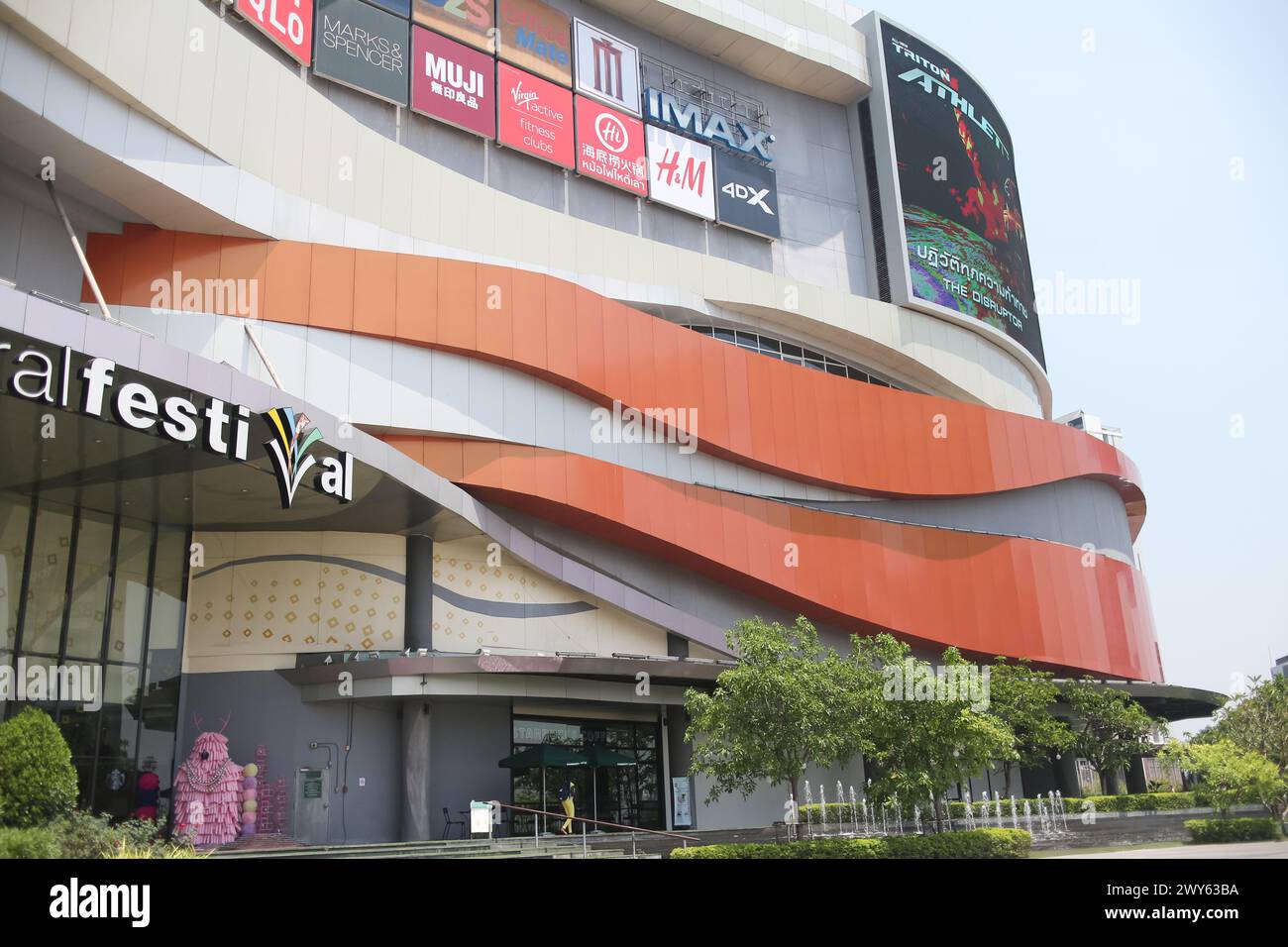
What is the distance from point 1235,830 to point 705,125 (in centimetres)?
3373

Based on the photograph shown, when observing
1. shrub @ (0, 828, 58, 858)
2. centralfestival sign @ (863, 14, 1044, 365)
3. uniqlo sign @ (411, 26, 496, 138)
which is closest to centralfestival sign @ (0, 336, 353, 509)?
shrub @ (0, 828, 58, 858)

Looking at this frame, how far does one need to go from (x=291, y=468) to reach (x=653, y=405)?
1740 cm

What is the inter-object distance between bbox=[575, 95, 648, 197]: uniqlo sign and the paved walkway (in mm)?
Result: 28972

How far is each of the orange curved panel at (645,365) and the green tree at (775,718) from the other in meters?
13.3

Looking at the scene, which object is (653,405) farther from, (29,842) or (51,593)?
(29,842)

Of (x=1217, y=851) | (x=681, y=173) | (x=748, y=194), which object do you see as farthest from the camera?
(x=748, y=194)

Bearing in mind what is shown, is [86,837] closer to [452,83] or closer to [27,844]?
[27,844]

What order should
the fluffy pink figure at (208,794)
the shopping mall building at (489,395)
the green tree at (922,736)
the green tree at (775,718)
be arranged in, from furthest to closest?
the fluffy pink figure at (208,794) < the green tree at (922,736) < the shopping mall building at (489,395) < the green tree at (775,718)

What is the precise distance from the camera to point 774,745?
22.4 metres

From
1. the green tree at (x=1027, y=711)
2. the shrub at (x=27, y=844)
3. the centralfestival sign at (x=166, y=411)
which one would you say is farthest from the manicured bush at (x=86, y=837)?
the green tree at (x=1027, y=711)

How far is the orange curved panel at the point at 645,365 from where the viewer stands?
28297 millimetres

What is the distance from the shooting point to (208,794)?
2441 centimetres

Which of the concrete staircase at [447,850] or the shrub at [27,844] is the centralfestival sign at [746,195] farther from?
the shrub at [27,844]

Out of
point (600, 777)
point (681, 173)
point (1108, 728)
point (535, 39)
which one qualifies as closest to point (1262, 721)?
point (1108, 728)
